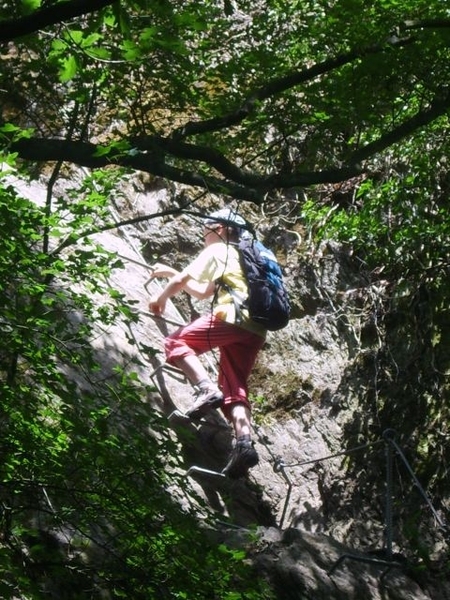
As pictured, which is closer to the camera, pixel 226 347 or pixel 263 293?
pixel 263 293

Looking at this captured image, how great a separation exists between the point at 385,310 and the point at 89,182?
436 centimetres

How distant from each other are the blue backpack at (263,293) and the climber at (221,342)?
0.07 metres

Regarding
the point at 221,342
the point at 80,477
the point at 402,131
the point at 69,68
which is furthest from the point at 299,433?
the point at 69,68

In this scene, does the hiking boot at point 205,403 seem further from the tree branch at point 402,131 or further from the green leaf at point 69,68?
the green leaf at point 69,68

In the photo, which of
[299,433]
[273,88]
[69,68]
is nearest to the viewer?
[69,68]

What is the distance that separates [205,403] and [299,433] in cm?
156

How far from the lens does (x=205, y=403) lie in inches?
222

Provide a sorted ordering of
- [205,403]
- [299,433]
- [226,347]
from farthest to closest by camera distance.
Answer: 1. [299,433]
2. [226,347]
3. [205,403]

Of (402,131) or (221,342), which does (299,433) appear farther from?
(402,131)

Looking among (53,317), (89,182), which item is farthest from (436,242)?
(53,317)

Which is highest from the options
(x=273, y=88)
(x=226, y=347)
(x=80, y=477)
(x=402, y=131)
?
(x=273, y=88)

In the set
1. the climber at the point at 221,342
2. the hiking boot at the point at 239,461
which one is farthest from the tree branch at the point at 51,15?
the hiking boot at the point at 239,461

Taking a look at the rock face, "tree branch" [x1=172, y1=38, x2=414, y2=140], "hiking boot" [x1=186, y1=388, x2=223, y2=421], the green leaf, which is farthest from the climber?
the green leaf

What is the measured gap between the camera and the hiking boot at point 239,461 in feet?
18.2
